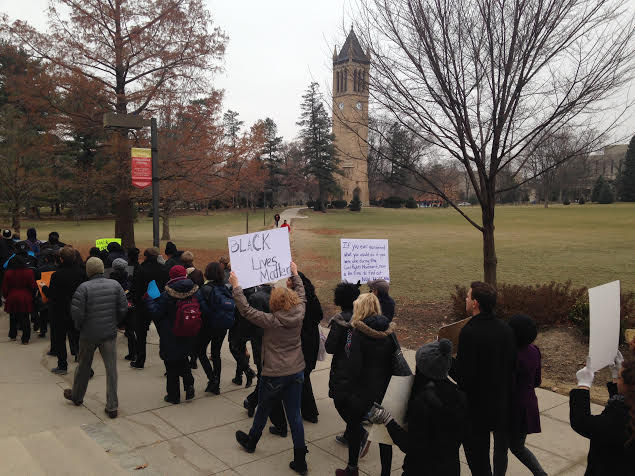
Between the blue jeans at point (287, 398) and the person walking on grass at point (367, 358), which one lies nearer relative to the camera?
the person walking on grass at point (367, 358)

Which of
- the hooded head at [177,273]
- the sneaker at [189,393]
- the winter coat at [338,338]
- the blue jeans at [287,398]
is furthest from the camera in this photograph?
the sneaker at [189,393]

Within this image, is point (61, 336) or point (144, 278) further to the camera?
point (144, 278)

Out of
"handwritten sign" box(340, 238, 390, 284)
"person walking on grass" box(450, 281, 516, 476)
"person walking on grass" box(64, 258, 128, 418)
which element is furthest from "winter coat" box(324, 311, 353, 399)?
"handwritten sign" box(340, 238, 390, 284)

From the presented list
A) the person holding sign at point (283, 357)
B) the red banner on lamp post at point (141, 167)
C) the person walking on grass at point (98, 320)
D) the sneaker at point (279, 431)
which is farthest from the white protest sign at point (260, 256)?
the red banner on lamp post at point (141, 167)

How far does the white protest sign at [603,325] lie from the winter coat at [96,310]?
190 inches

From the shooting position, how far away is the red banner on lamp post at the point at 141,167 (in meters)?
11.0

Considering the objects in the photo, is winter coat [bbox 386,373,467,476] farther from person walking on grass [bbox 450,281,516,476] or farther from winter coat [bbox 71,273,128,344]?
winter coat [bbox 71,273,128,344]

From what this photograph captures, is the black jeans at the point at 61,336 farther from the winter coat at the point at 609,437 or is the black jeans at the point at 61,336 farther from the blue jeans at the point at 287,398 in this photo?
the winter coat at the point at 609,437

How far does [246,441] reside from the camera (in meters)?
4.75

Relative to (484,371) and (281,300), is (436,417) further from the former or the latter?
(281,300)

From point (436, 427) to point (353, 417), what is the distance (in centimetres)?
104

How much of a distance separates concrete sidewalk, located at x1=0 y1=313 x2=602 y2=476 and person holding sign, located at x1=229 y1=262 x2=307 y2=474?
44 centimetres

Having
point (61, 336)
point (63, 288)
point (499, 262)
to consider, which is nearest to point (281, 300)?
point (63, 288)

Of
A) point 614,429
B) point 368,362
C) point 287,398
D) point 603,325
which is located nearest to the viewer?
point 614,429
